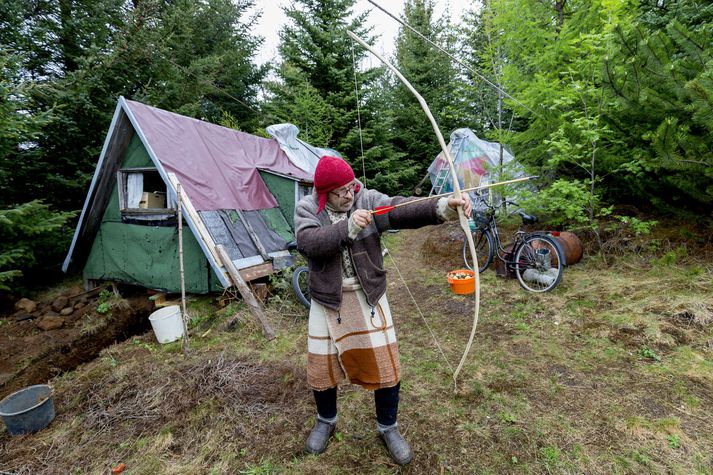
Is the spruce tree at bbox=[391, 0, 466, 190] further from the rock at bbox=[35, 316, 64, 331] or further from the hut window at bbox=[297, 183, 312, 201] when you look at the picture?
the rock at bbox=[35, 316, 64, 331]

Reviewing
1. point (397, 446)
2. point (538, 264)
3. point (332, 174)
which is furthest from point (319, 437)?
point (538, 264)

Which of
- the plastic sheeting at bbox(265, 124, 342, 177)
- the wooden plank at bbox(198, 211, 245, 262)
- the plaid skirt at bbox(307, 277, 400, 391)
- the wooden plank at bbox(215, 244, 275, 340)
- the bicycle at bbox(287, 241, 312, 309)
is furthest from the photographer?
the plastic sheeting at bbox(265, 124, 342, 177)

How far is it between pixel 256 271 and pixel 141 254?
172cm

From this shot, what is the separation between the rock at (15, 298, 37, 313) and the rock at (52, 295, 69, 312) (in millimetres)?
252

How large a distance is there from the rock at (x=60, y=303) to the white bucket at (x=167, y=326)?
2.30 meters

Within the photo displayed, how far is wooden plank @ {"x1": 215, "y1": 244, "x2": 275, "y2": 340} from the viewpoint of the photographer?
3.84 meters

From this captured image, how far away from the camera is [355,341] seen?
183cm

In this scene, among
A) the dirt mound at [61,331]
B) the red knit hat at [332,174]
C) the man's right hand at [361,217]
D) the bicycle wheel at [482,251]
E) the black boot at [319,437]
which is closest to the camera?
the man's right hand at [361,217]

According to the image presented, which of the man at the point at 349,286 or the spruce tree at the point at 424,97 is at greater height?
the spruce tree at the point at 424,97

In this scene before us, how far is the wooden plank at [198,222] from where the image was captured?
4328mm

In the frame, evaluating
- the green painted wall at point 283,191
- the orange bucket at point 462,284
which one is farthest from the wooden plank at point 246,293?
the orange bucket at point 462,284

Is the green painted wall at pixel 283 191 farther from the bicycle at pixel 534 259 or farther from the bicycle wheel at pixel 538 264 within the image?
the bicycle wheel at pixel 538 264

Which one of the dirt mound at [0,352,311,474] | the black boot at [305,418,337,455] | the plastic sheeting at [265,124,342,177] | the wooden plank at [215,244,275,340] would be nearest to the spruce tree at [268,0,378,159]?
the plastic sheeting at [265,124,342,177]

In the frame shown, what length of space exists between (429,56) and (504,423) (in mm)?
12503
